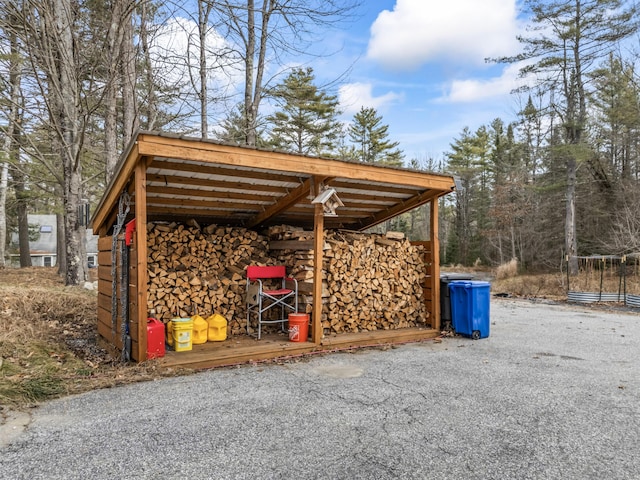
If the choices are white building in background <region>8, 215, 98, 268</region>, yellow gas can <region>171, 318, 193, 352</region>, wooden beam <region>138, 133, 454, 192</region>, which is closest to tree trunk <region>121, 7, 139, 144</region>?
wooden beam <region>138, 133, 454, 192</region>

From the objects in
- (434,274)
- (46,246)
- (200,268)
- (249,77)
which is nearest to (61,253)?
(249,77)

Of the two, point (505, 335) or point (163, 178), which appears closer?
point (163, 178)

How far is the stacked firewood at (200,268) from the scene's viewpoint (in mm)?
5605

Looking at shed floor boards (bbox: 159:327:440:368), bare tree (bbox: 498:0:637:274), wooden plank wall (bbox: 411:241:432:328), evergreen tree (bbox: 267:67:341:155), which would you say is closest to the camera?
shed floor boards (bbox: 159:327:440:368)

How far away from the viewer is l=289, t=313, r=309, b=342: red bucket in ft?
17.8

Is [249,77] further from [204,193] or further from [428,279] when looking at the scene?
[428,279]

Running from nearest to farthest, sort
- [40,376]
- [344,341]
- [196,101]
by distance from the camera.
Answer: [40,376] < [344,341] < [196,101]

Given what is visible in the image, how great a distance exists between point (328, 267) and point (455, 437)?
3487 mm

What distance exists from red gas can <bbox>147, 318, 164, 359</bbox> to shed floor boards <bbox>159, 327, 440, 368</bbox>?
0.11 m

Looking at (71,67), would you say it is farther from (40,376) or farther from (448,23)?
(448,23)

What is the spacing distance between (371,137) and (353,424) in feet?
90.4

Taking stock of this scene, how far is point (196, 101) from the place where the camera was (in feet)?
33.8

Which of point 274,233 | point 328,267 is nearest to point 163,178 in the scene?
point 274,233

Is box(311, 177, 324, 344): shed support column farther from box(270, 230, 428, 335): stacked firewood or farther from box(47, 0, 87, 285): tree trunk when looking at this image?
box(47, 0, 87, 285): tree trunk
